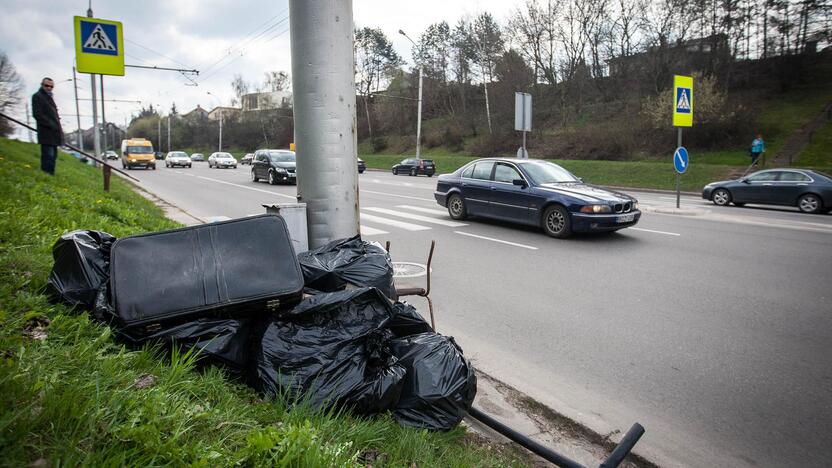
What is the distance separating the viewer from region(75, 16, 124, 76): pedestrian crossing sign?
30.7ft

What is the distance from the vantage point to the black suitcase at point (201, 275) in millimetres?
2510

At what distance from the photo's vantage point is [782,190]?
1533 cm

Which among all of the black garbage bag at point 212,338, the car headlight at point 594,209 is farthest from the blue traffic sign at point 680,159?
the black garbage bag at point 212,338

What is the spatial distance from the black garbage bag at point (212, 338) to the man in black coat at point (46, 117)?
30.9 feet

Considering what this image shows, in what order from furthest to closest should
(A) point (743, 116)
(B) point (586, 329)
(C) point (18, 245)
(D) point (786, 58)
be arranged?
(D) point (786, 58), (A) point (743, 116), (B) point (586, 329), (C) point (18, 245)

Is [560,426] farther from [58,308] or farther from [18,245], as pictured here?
[18,245]

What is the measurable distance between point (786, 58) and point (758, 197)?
99.0ft

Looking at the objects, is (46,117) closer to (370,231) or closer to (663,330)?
(370,231)

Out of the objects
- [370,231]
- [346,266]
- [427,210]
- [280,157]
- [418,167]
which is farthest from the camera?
[418,167]

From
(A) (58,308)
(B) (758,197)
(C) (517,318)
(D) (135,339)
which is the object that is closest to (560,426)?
(C) (517,318)

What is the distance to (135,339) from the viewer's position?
99.0 inches

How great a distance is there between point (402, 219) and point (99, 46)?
22.6 ft

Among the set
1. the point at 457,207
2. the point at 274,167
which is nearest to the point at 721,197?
the point at 457,207

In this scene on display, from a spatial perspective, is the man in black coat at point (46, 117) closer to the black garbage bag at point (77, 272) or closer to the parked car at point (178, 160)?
the black garbage bag at point (77, 272)
